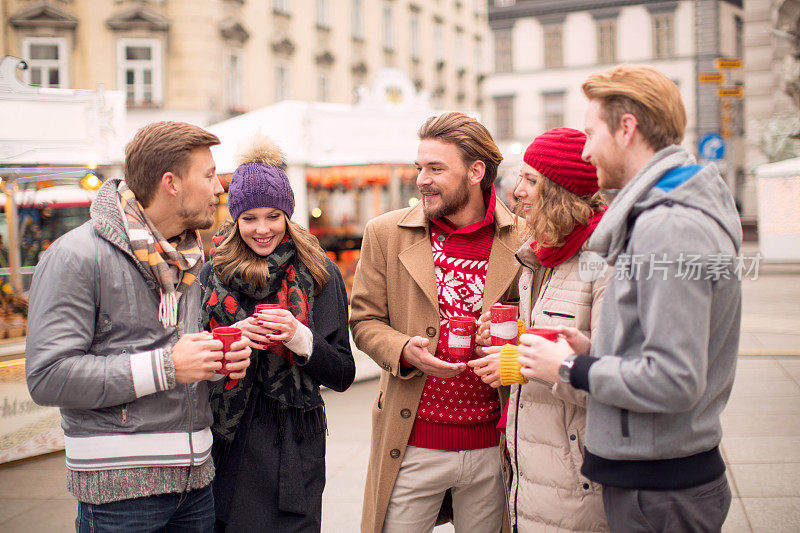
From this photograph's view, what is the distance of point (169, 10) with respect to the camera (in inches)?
782

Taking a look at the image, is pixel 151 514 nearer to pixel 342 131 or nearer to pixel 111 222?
pixel 111 222

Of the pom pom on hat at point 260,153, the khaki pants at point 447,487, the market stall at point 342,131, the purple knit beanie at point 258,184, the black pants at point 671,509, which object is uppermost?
the market stall at point 342,131

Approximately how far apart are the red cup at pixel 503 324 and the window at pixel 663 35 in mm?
43100

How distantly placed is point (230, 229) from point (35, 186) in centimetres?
529

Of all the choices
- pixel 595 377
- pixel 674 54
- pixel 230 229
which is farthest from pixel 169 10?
pixel 674 54

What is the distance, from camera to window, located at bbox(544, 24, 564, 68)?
42625 millimetres

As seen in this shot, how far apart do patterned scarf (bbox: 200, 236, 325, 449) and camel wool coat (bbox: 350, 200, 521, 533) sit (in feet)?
0.90

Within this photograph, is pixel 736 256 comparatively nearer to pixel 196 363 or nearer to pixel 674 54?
pixel 196 363

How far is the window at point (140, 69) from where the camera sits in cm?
1958

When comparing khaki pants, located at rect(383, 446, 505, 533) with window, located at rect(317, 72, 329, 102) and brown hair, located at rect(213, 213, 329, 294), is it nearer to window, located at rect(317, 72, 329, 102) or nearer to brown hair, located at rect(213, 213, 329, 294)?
brown hair, located at rect(213, 213, 329, 294)

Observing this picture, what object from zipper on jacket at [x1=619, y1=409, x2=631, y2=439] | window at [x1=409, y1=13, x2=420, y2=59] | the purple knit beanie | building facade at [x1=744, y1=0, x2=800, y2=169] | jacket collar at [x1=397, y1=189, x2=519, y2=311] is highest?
window at [x1=409, y1=13, x2=420, y2=59]

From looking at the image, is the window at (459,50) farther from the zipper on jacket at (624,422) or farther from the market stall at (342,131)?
the zipper on jacket at (624,422)

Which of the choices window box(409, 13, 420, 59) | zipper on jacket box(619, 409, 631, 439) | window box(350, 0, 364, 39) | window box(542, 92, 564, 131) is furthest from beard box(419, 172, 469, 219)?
window box(542, 92, 564, 131)

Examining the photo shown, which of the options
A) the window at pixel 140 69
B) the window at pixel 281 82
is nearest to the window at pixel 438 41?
the window at pixel 281 82
